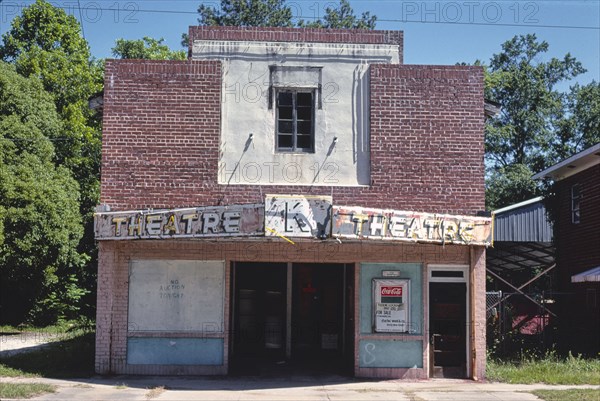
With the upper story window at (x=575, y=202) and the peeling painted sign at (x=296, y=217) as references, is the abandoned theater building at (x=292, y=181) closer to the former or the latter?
the peeling painted sign at (x=296, y=217)

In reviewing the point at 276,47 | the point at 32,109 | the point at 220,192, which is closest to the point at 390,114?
the point at 276,47

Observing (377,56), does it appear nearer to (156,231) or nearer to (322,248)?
(322,248)

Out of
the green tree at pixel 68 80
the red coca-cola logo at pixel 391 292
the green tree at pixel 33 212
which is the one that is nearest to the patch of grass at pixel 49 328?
the green tree at pixel 33 212

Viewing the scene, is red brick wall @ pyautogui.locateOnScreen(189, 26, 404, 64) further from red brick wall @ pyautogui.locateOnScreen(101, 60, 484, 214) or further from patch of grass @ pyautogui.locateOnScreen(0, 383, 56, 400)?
patch of grass @ pyautogui.locateOnScreen(0, 383, 56, 400)

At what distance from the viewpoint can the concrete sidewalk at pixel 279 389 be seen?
12.8m

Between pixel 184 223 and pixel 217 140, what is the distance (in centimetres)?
237

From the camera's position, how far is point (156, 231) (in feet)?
45.9

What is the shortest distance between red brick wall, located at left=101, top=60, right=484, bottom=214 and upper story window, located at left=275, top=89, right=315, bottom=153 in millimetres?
1019

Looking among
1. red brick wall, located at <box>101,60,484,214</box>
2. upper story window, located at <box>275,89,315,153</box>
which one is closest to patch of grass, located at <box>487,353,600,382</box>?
red brick wall, located at <box>101,60,484,214</box>

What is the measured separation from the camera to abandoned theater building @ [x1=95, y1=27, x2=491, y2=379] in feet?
49.3

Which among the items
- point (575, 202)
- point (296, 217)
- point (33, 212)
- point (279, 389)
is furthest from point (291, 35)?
point (33, 212)

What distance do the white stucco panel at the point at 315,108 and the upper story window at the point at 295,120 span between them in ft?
0.43

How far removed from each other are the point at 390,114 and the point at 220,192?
4.08 metres

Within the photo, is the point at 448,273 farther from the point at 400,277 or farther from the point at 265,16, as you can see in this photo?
the point at 265,16
